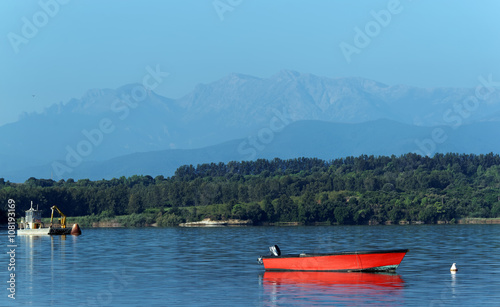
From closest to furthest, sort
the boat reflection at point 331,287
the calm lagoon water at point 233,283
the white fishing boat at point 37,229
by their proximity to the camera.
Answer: the boat reflection at point 331,287 < the calm lagoon water at point 233,283 < the white fishing boat at point 37,229

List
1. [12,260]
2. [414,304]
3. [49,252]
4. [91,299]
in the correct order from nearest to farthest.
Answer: [414,304] → [91,299] → [12,260] → [49,252]

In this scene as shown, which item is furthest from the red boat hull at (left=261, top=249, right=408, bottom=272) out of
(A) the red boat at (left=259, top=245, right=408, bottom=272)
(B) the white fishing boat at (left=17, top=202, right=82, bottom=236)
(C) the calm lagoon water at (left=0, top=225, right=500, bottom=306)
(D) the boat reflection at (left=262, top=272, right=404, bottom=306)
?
(B) the white fishing boat at (left=17, top=202, right=82, bottom=236)

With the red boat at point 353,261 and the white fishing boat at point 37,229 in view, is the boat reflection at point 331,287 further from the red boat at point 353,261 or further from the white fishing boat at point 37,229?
the white fishing boat at point 37,229

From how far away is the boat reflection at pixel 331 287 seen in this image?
52062 millimetres

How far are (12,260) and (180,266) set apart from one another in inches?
853

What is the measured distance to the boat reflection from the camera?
Answer: 171ft

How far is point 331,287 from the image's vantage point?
58.2m

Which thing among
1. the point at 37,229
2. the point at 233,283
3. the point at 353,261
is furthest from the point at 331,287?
the point at 37,229

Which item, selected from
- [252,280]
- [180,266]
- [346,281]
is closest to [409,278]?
[346,281]

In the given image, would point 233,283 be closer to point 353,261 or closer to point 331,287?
point 331,287

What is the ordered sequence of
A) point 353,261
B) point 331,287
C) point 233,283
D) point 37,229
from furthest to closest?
1. point 37,229
2. point 353,261
3. point 233,283
4. point 331,287

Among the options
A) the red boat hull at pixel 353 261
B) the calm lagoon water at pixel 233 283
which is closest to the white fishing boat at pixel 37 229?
the calm lagoon water at pixel 233 283

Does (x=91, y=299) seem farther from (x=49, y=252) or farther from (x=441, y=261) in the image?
(x=49, y=252)

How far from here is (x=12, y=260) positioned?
89.1 metres
